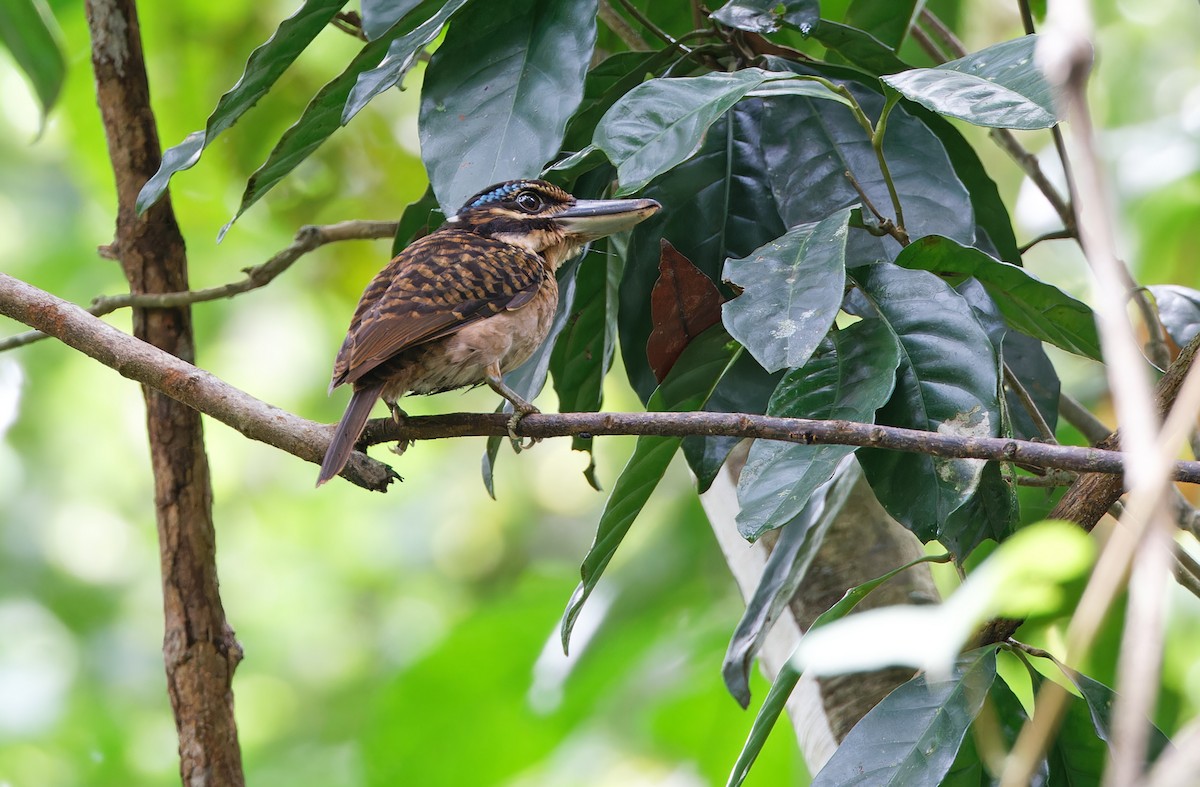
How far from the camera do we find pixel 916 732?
1.57m

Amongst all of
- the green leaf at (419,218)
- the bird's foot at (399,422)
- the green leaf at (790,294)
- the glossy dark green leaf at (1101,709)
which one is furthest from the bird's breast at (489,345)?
the glossy dark green leaf at (1101,709)

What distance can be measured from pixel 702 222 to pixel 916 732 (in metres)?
0.91

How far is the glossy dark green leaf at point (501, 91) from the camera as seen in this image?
1735mm

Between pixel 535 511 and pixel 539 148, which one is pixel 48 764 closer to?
pixel 535 511

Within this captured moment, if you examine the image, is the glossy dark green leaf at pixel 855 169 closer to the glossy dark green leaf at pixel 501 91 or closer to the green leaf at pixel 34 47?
the glossy dark green leaf at pixel 501 91

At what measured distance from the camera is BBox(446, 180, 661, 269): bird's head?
2084mm

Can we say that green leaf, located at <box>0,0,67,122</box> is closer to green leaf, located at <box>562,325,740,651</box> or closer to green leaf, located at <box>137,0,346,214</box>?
green leaf, located at <box>137,0,346,214</box>

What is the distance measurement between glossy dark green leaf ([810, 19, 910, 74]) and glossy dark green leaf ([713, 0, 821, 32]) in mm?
31

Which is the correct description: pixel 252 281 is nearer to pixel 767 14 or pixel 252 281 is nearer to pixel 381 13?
pixel 381 13

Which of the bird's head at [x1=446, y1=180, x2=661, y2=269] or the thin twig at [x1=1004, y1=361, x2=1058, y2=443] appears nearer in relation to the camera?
the thin twig at [x1=1004, y1=361, x2=1058, y2=443]

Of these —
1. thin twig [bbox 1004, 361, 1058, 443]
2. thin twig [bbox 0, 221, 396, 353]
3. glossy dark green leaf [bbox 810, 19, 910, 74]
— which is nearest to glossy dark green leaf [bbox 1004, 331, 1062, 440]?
thin twig [bbox 1004, 361, 1058, 443]

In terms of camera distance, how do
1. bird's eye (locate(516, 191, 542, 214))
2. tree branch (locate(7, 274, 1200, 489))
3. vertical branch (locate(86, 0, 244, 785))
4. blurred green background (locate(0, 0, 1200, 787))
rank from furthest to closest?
blurred green background (locate(0, 0, 1200, 787))
bird's eye (locate(516, 191, 542, 214))
vertical branch (locate(86, 0, 244, 785))
tree branch (locate(7, 274, 1200, 489))

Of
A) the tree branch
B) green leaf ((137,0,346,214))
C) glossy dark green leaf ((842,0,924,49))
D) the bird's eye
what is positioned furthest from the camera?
Result: the bird's eye

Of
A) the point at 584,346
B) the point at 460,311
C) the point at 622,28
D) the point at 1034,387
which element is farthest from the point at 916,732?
the point at 622,28
